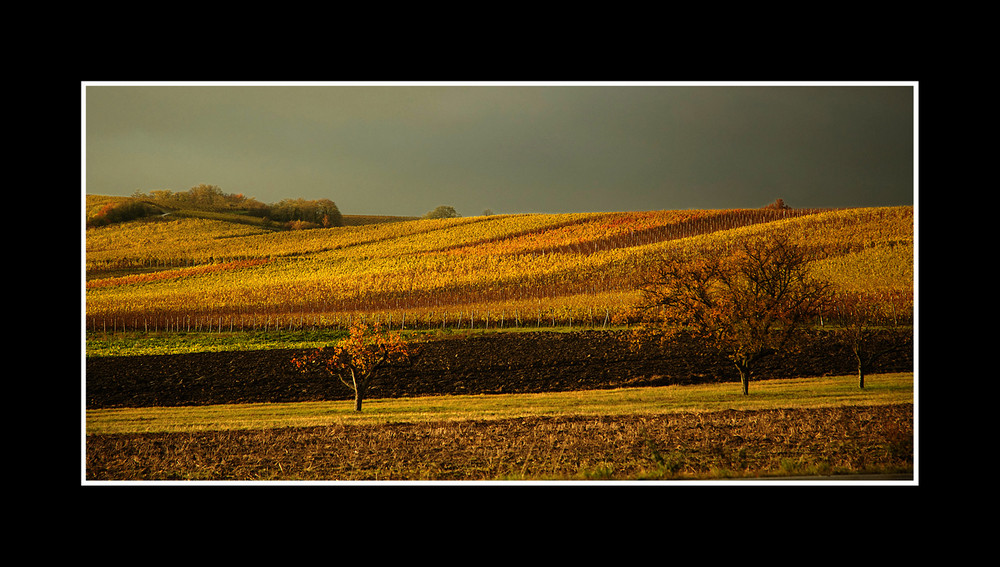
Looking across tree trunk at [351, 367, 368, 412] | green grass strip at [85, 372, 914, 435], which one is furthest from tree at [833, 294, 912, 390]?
tree trunk at [351, 367, 368, 412]

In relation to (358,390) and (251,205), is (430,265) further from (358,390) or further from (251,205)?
(251,205)

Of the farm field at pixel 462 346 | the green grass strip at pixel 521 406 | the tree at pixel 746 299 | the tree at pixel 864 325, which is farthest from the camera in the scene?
the tree at pixel 746 299

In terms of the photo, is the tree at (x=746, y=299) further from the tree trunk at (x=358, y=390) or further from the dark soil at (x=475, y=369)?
the tree trunk at (x=358, y=390)

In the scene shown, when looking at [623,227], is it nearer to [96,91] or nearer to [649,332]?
[649,332]

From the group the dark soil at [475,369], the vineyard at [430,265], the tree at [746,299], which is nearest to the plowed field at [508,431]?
the dark soil at [475,369]


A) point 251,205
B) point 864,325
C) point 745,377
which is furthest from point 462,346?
point 864,325
